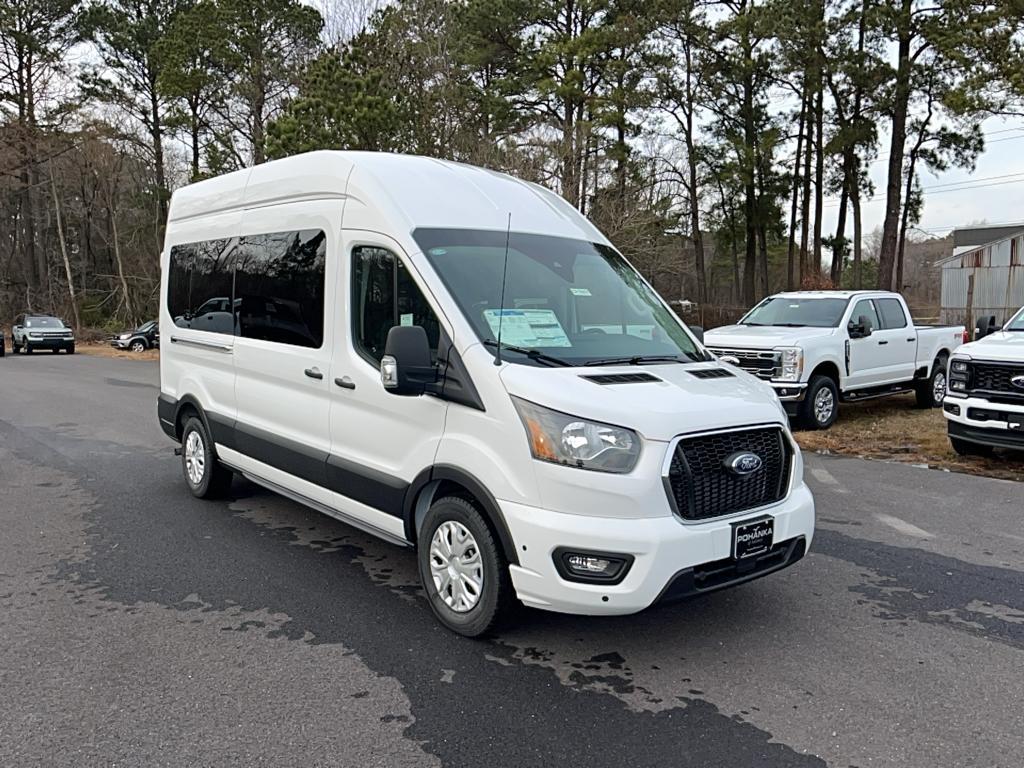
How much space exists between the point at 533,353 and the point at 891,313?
981cm

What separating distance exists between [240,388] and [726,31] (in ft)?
99.5

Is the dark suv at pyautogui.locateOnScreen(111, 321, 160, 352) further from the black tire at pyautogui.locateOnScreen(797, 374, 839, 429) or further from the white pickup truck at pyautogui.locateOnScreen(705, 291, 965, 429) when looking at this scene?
the black tire at pyautogui.locateOnScreen(797, 374, 839, 429)

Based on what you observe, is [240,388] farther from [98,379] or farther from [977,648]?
[98,379]

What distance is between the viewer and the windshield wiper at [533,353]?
4018 millimetres

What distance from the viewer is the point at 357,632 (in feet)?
13.8

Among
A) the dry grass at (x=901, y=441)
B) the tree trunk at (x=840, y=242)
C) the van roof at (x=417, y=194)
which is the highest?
the tree trunk at (x=840, y=242)

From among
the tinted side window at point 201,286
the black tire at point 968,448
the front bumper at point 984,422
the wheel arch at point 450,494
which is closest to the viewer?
the wheel arch at point 450,494

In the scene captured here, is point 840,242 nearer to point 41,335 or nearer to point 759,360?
point 759,360

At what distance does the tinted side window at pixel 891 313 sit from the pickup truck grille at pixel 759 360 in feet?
8.52

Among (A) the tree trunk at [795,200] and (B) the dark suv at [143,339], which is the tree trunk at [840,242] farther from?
(B) the dark suv at [143,339]

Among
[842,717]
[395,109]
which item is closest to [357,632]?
[842,717]

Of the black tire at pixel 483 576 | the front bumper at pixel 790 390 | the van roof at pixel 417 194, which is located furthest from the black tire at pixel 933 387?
the black tire at pixel 483 576

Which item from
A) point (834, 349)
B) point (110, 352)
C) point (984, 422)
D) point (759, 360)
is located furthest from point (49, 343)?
point (984, 422)

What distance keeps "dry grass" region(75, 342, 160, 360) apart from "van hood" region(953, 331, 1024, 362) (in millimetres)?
25171
